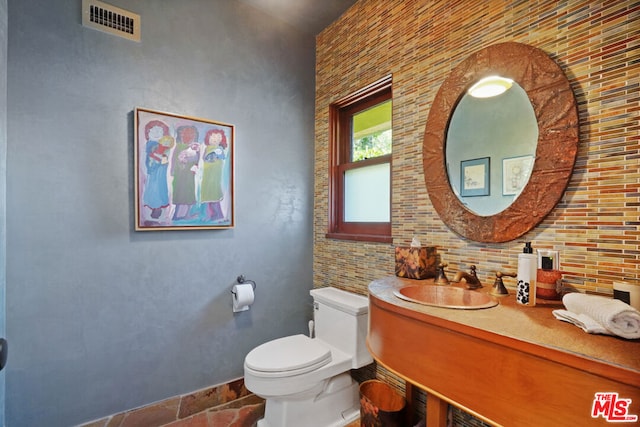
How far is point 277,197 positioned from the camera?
2338mm

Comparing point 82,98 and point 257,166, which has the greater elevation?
point 82,98

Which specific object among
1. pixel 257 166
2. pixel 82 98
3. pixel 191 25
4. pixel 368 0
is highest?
pixel 368 0

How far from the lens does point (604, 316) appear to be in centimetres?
75

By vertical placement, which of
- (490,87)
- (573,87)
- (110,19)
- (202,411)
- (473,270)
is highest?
(110,19)

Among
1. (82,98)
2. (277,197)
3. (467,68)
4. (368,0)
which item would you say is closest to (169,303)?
(277,197)

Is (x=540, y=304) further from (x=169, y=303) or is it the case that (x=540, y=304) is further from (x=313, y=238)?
(x=169, y=303)

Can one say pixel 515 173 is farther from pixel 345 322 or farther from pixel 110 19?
pixel 110 19

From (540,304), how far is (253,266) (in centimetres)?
175

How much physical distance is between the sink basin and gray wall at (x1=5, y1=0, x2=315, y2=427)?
1.27 meters

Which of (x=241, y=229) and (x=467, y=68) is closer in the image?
(x=467, y=68)

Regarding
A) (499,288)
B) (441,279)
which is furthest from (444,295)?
(499,288)

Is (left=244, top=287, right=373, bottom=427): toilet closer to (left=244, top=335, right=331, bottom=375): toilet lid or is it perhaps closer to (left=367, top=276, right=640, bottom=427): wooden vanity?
(left=244, top=335, right=331, bottom=375): toilet lid

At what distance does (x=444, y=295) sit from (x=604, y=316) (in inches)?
23.1

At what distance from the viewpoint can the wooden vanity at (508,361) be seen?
2.05ft
